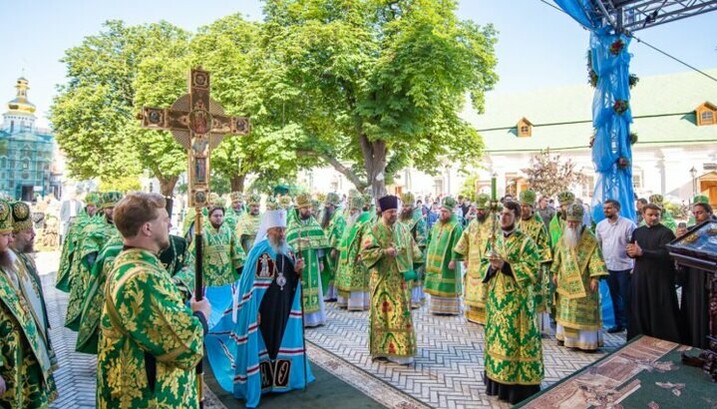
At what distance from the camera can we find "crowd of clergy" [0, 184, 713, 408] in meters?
2.46

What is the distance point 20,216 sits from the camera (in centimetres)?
344

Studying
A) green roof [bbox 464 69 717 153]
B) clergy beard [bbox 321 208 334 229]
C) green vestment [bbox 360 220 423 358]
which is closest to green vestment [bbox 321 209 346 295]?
clergy beard [bbox 321 208 334 229]

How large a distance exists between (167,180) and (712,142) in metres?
36.8

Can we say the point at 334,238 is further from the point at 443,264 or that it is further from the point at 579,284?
the point at 579,284

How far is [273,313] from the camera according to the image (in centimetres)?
496

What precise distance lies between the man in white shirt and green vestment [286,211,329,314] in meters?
4.66

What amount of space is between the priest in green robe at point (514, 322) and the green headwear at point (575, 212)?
2.07m

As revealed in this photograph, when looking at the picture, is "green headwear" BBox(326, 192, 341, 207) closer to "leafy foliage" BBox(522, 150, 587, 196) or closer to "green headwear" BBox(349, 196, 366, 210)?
"green headwear" BBox(349, 196, 366, 210)

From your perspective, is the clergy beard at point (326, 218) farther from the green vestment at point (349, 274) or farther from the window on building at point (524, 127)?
the window on building at point (524, 127)

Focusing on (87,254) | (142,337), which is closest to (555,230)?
(87,254)

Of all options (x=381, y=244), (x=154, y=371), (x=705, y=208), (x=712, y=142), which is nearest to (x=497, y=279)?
(x=381, y=244)

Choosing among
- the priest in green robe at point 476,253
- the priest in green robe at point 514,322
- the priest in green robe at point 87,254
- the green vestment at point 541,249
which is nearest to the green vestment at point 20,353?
the priest in green robe at point 87,254

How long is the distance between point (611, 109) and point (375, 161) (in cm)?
1304

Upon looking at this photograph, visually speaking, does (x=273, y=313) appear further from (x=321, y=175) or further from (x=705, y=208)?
(x=321, y=175)
